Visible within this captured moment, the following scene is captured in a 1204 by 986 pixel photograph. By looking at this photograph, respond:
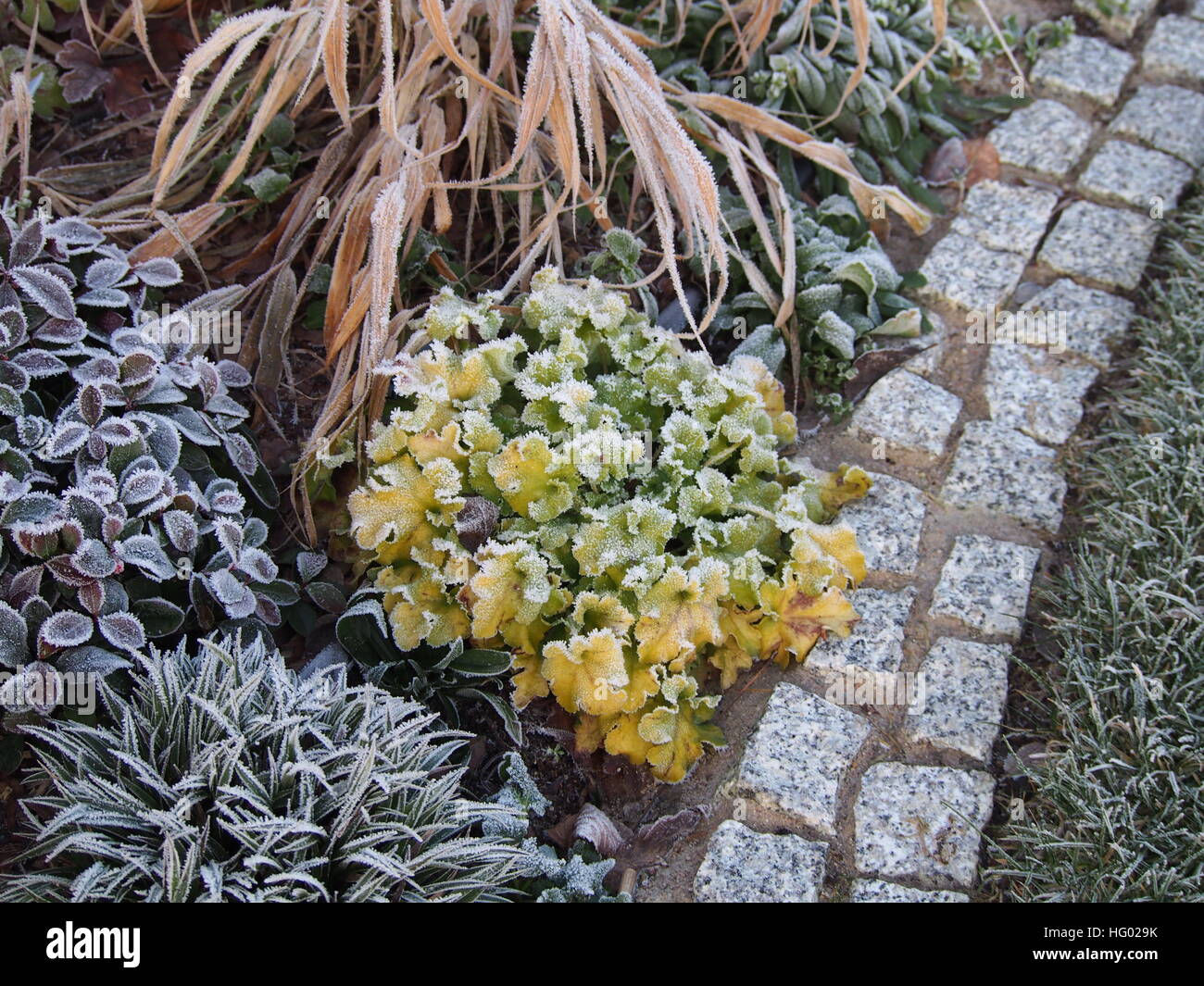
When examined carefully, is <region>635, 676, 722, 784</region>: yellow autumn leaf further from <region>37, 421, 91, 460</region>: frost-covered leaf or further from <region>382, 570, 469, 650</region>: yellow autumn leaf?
<region>37, 421, 91, 460</region>: frost-covered leaf

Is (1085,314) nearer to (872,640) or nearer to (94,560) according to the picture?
(872,640)

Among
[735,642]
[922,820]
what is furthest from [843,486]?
[922,820]

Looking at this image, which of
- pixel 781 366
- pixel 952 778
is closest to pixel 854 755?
pixel 952 778

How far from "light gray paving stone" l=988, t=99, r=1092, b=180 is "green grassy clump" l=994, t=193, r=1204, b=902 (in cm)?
70

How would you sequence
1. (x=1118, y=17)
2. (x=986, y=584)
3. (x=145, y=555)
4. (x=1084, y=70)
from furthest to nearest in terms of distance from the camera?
(x=1118, y=17), (x=1084, y=70), (x=986, y=584), (x=145, y=555)

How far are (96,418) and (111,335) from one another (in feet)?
0.80

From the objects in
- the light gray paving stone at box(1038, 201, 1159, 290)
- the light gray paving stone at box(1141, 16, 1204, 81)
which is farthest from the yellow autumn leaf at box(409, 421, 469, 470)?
the light gray paving stone at box(1141, 16, 1204, 81)

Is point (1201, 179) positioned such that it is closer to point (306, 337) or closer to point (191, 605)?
point (306, 337)

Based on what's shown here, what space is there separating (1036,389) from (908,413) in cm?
38

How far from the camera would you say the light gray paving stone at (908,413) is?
2643 mm

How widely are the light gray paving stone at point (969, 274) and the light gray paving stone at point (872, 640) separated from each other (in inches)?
37.9

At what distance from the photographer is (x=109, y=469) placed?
6.63 feet

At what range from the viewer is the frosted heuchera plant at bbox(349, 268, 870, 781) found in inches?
79.2

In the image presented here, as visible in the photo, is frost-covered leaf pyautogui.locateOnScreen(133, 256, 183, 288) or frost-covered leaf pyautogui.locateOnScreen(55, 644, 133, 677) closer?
frost-covered leaf pyautogui.locateOnScreen(55, 644, 133, 677)
